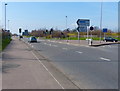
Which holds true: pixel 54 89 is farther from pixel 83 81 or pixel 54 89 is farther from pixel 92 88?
pixel 83 81

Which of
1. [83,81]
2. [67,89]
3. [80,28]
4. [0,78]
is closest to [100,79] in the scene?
[83,81]

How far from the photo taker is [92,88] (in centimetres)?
903

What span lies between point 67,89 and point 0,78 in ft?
10.8

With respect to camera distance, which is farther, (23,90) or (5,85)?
(5,85)

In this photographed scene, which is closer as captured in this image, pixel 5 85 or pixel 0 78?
pixel 5 85

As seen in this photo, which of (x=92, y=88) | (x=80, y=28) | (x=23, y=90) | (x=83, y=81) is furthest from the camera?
(x=80, y=28)

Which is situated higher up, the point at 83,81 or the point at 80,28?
the point at 80,28

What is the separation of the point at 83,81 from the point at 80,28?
51114mm

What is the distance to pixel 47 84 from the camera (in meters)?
9.52

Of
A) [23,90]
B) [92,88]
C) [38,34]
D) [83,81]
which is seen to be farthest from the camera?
[38,34]

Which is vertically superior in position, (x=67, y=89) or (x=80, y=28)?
(x=80, y=28)

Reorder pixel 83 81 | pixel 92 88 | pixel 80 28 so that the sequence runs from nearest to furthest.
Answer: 1. pixel 92 88
2. pixel 83 81
3. pixel 80 28

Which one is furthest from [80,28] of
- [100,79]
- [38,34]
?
[38,34]

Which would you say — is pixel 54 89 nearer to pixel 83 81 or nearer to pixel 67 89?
pixel 67 89
